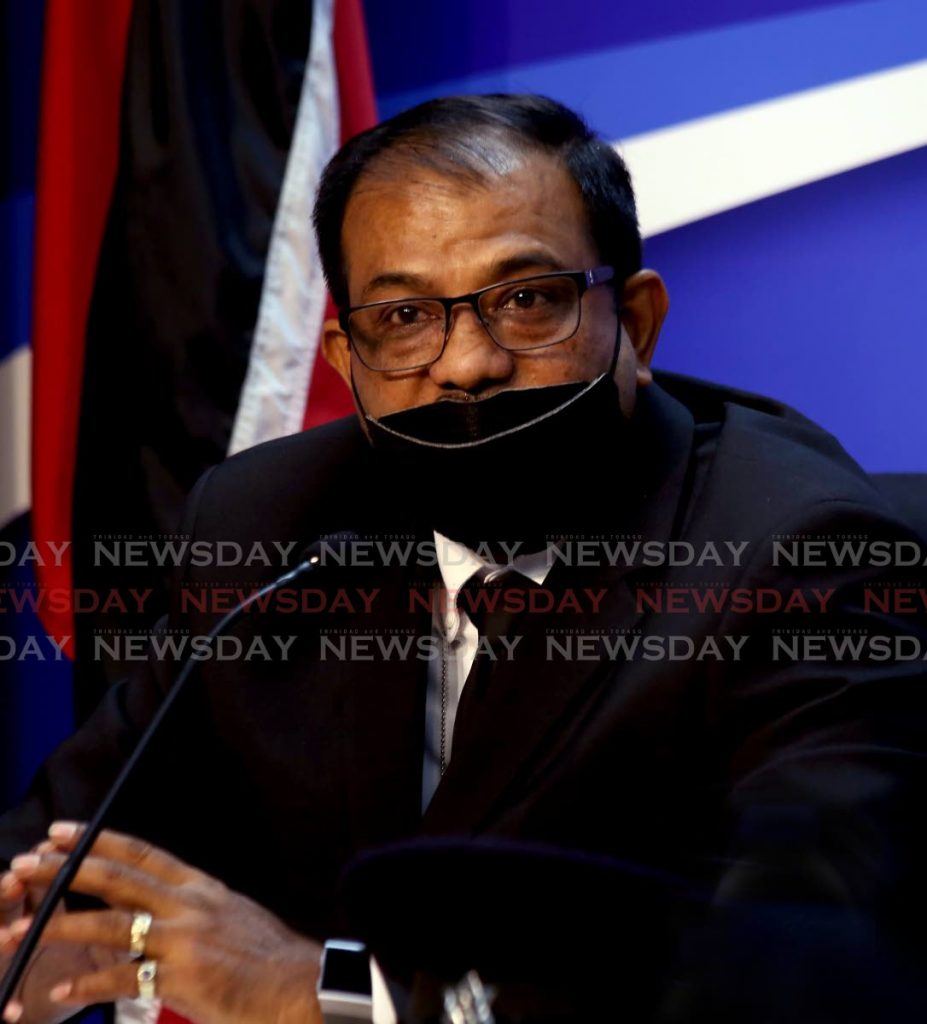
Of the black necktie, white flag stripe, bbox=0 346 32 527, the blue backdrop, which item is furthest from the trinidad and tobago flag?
the black necktie

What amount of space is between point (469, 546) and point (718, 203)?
917 mm

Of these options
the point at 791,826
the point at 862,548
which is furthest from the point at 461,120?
the point at 791,826

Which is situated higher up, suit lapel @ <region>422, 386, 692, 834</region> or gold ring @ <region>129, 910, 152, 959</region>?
suit lapel @ <region>422, 386, 692, 834</region>

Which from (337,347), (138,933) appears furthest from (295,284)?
(138,933)

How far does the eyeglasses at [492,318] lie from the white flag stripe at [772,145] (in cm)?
73

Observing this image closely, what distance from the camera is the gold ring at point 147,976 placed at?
1216 mm

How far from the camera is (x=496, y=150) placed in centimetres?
157

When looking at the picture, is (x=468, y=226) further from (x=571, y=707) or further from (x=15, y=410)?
(x=15, y=410)

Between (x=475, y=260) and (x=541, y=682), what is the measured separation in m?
0.45

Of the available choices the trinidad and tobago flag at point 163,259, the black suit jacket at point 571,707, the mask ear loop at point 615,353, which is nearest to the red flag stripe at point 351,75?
the trinidad and tobago flag at point 163,259

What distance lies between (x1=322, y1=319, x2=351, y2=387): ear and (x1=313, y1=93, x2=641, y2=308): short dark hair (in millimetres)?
38

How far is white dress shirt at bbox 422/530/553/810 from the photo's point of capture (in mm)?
1611

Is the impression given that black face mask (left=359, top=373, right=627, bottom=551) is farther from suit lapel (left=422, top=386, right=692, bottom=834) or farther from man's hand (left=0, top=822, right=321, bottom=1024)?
man's hand (left=0, top=822, right=321, bottom=1024)

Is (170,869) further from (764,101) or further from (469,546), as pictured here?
(764,101)
